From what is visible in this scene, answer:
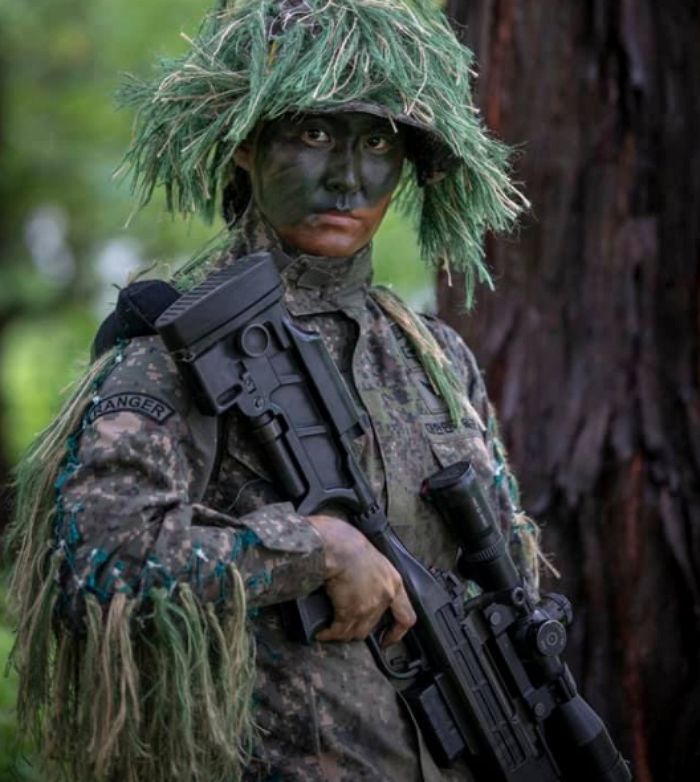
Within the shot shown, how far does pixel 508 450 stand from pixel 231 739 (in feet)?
6.76

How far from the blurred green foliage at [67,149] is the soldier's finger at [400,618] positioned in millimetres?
6969

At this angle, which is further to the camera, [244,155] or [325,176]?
[244,155]

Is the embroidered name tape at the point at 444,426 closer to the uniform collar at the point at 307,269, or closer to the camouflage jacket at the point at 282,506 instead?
the camouflage jacket at the point at 282,506

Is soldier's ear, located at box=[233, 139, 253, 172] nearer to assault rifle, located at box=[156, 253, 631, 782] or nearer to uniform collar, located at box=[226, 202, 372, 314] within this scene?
uniform collar, located at box=[226, 202, 372, 314]

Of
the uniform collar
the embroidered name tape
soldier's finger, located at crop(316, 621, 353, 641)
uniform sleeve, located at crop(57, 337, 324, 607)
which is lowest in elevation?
soldier's finger, located at crop(316, 621, 353, 641)

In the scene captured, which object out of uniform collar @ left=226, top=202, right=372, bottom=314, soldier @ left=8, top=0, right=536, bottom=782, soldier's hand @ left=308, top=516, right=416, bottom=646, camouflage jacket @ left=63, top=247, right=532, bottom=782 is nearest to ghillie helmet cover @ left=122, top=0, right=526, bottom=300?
soldier @ left=8, top=0, right=536, bottom=782

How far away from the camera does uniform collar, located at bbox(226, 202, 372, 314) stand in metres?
3.03

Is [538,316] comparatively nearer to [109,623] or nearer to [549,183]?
[549,183]

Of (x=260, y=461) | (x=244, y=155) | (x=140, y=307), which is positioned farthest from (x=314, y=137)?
(x=260, y=461)

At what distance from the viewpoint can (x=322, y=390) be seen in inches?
113

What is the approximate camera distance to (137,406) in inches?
105

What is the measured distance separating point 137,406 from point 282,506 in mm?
340

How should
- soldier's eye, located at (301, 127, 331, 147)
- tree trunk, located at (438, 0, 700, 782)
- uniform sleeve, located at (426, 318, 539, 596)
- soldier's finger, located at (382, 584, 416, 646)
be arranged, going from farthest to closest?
tree trunk, located at (438, 0, 700, 782), uniform sleeve, located at (426, 318, 539, 596), soldier's eye, located at (301, 127, 331, 147), soldier's finger, located at (382, 584, 416, 646)

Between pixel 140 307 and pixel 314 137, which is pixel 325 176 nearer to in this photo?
pixel 314 137
